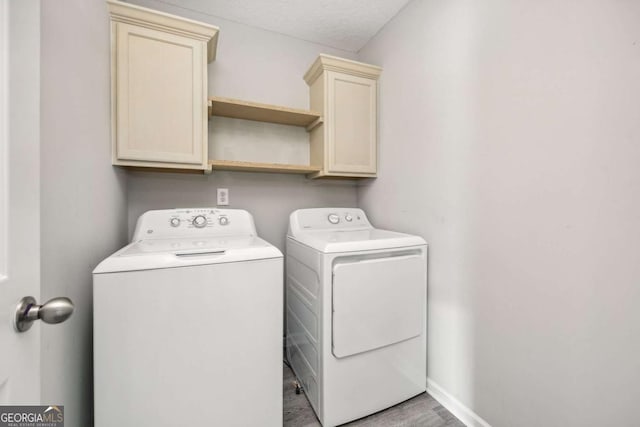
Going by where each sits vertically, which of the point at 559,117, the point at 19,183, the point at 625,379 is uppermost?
the point at 559,117

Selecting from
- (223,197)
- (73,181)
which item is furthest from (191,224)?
(73,181)

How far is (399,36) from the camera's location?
5.96 ft

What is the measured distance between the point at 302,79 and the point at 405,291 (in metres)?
1.79

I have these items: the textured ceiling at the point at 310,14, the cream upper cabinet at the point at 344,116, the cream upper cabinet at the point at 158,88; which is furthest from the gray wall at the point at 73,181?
the cream upper cabinet at the point at 344,116

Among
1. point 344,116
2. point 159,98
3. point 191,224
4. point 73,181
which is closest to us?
point 73,181

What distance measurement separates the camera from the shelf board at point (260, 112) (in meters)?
1.67

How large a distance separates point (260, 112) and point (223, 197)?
0.67 m

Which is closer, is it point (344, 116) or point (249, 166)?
point (249, 166)

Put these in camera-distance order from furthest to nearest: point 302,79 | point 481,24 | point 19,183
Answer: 1. point 302,79
2. point 481,24
3. point 19,183

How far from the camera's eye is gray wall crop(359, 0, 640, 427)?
33.9 inches

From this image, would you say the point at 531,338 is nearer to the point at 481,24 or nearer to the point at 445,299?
the point at 445,299

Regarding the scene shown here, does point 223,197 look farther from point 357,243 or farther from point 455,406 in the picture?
point 455,406

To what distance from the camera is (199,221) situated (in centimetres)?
157

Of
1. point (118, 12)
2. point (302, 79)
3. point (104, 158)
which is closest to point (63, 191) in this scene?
point (104, 158)
